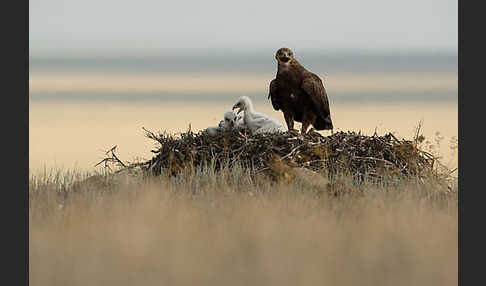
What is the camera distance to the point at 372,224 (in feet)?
30.3

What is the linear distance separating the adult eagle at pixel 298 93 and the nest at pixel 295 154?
2.78 feet

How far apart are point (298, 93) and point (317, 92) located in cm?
34

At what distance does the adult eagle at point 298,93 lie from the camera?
1516cm

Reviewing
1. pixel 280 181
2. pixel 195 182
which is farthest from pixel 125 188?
pixel 280 181

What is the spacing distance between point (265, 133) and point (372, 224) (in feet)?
16.7

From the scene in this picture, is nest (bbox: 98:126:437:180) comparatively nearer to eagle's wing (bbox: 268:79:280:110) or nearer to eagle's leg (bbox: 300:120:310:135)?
eagle's leg (bbox: 300:120:310:135)

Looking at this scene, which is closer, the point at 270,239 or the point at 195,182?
the point at 270,239

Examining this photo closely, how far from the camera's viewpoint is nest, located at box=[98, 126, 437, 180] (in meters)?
13.7

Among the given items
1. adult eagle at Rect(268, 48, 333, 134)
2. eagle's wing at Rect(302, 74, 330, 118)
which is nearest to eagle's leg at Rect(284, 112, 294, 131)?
adult eagle at Rect(268, 48, 333, 134)

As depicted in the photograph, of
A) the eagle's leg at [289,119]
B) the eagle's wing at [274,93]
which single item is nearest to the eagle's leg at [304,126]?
the eagle's leg at [289,119]

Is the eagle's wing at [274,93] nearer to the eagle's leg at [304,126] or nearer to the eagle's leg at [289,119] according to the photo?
the eagle's leg at [289,119]

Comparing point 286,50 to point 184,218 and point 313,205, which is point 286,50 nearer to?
point 313,205

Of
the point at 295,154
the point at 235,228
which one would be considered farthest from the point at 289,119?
the point at 235,228

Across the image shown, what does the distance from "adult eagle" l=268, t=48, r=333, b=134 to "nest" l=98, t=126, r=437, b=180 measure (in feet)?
2.78
